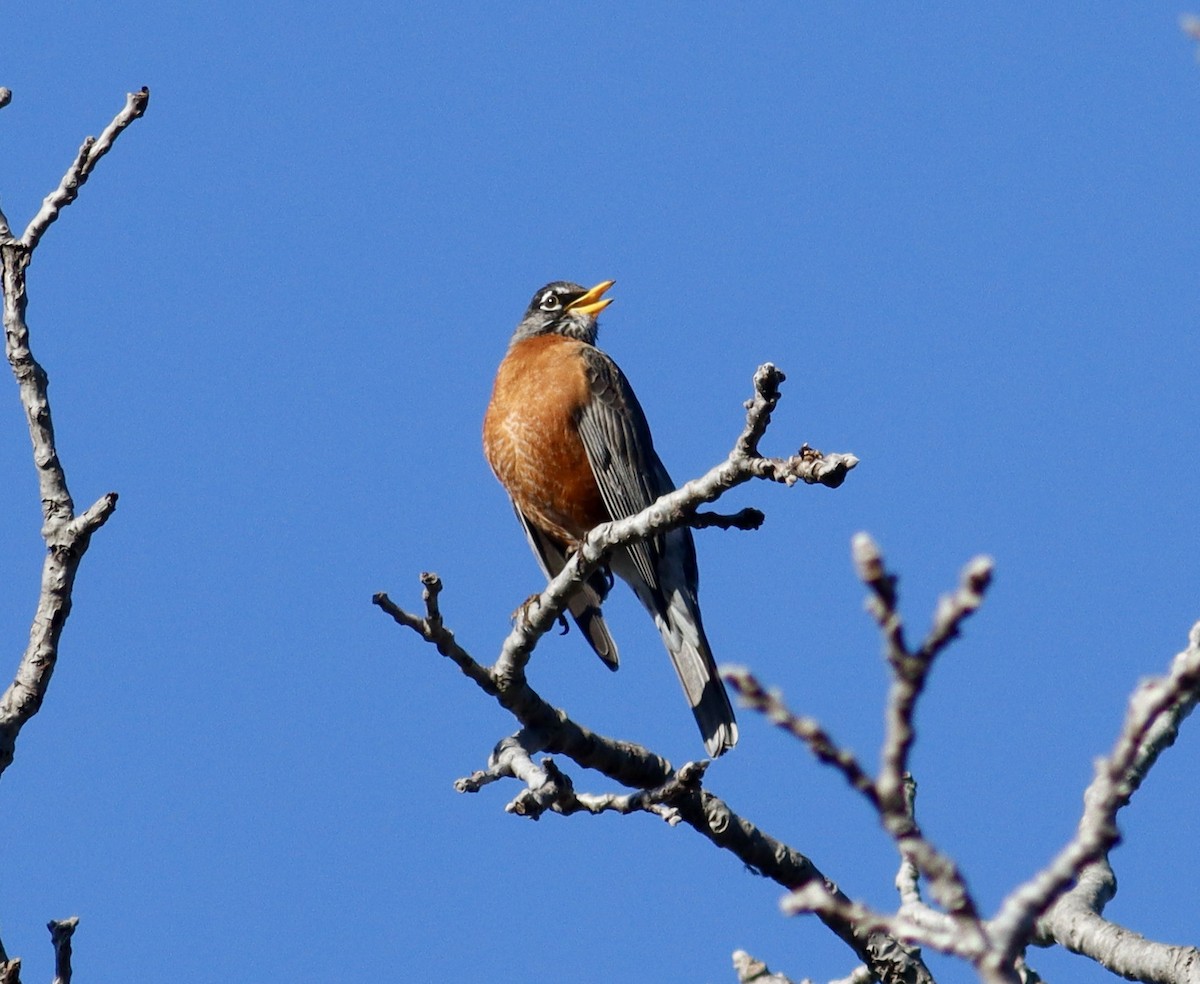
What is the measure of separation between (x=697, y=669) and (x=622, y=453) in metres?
1.37

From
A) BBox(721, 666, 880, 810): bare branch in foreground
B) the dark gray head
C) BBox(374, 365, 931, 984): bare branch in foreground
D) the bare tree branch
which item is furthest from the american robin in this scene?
BBox(721, 666, 880, 810): bare branch in foreground

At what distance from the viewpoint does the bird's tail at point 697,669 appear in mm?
8297

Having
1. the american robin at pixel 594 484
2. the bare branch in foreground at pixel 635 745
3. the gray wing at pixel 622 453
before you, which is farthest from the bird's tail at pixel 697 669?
the bare branch in foreground at pixel 635 745

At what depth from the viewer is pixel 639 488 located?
914cm

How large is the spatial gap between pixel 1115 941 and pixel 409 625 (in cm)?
266

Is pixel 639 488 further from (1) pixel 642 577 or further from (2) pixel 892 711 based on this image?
(2) pixel 892 711

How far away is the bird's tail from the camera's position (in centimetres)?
830

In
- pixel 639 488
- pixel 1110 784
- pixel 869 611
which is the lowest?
pixel 1110 784

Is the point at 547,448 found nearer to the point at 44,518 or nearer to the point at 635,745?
the point at 635,745

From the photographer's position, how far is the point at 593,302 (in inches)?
443

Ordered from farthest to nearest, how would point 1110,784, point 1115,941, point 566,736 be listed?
point 566,736, point 1115,941, point 1110,784

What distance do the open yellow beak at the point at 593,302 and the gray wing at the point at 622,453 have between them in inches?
60.7

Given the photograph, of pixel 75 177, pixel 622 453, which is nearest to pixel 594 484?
pixel 622 453

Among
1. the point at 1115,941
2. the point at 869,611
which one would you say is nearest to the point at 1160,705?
the point at 869,611
